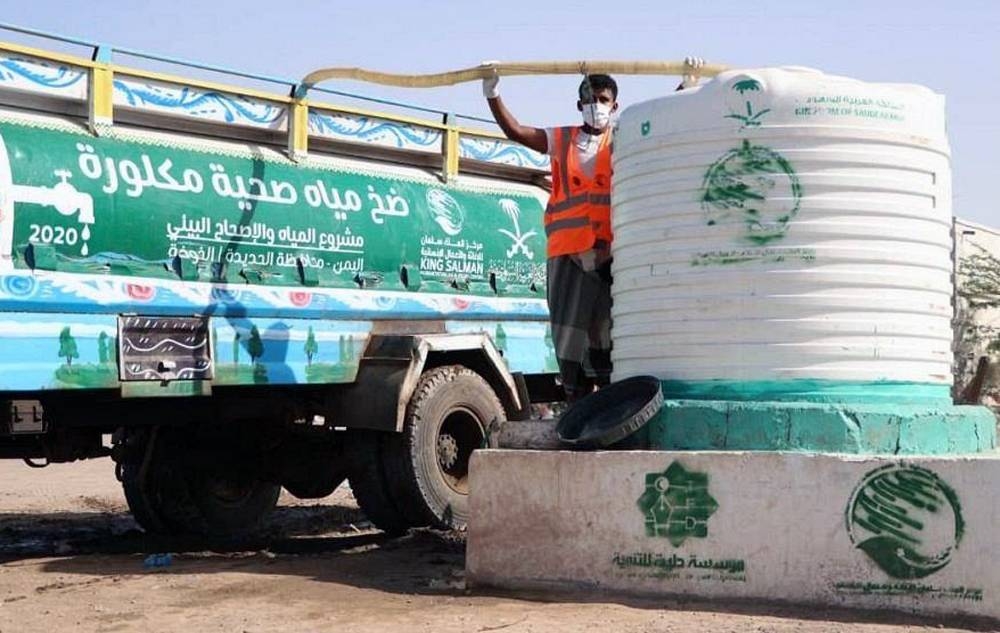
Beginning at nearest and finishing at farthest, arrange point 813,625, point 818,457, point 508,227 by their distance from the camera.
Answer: point 813,625
point 818,457
point 508,227

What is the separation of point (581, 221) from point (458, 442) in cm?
272

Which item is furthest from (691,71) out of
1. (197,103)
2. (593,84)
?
(197,103)

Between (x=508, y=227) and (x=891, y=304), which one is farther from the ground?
(x=508, y=227)

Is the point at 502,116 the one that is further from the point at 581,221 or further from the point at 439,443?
the point at 439,443

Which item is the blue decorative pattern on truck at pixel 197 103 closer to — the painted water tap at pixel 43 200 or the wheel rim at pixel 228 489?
the painted water tap at pixel 43 200

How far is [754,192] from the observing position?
6.09 metres

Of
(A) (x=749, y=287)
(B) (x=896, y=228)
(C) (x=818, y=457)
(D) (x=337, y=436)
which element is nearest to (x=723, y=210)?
(A) (x=749, y=287)

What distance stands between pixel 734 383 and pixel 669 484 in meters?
0.59

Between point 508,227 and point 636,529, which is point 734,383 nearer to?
point 636,529

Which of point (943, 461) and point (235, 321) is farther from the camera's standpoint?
point (235, 321)

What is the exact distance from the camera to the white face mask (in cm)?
762

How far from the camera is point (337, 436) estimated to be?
934 cm

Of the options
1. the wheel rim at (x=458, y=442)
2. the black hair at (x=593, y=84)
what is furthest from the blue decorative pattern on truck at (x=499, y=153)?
the black hair at (x=593, y=84)

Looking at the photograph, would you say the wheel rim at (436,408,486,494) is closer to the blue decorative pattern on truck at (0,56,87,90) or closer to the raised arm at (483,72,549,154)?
the raised arm at (483,72,549,154)
